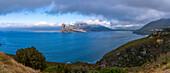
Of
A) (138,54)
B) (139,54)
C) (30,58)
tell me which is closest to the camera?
(30,58)

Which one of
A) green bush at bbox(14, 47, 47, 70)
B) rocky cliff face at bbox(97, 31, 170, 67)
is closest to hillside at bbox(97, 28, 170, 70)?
rocky cliff face at bbox(97, 31, 170, 67)

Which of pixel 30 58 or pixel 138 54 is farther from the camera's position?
pixel 138 54

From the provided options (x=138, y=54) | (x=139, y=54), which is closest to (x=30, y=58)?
(x=138, y=54)

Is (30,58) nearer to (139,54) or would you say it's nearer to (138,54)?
(138,54)

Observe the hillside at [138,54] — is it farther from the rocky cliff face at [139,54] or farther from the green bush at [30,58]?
the green bush at [30,58]

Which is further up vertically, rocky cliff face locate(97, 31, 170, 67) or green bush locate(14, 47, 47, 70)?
green bush locate(14, 47, 47, 70)

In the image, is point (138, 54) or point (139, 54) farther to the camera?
point (138, 54)

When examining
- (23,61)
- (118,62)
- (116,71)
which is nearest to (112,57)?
(118,62)

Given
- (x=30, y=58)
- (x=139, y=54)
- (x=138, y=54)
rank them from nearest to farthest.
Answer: (x=30, y=58)
(x=139, y=54)
(x=138, y=54)

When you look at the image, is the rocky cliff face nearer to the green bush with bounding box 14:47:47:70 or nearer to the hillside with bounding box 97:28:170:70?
the hillside with bounding box 97:28:170:70

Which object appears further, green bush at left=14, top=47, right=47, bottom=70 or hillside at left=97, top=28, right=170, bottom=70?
hillside at left=97, top=28, right=170, bottom=70

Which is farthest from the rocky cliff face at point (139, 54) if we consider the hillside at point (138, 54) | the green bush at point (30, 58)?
the green bush at point (30, 58)

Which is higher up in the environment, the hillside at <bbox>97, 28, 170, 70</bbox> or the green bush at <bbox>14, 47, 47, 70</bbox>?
the green bush at <bbox>14, 47, 47, 70</bbox>

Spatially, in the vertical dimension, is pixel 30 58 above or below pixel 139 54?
above
